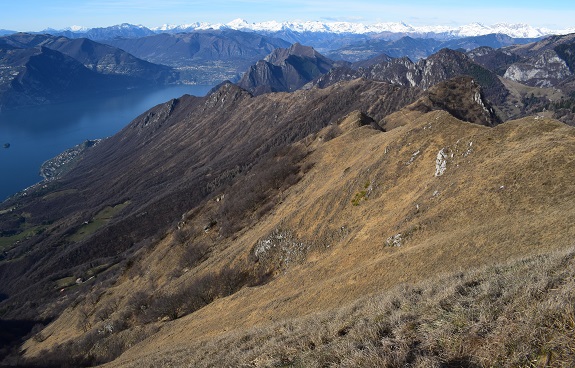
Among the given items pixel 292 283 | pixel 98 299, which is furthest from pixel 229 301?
pixel 98 299

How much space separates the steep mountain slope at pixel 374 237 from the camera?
87.7ft

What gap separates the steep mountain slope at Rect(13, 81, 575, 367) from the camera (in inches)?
1053

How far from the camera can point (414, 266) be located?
28531 mm

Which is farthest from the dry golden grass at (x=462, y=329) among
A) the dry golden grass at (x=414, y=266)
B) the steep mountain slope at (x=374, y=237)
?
the steep mountain slope at (x=374, y=237)

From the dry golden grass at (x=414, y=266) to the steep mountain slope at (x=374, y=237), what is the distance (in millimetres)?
174

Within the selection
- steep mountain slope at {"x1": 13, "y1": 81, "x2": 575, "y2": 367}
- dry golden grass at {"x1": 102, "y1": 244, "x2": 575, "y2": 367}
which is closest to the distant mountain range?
dry golden grass at {"x1": 102, "y1": 244, "x2": 575, "y2": 367}

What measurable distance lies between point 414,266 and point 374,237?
10.6 metres

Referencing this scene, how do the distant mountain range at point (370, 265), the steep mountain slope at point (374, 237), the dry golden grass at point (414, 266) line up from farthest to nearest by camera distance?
the steep mountain slope at point (374, 237) < the distant mountain range at point (370, 265) < the dry golden grass at point (414, 266)

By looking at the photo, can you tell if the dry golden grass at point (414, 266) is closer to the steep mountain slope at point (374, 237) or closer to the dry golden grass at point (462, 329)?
the dry golden grass at point (462, 329)

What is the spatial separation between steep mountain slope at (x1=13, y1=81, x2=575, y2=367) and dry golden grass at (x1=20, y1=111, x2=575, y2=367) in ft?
0.57

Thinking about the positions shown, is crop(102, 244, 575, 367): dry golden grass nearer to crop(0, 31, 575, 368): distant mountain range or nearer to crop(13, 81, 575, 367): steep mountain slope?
crop(0, 31, 575, 368): distant mountain range

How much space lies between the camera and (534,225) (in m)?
26.2

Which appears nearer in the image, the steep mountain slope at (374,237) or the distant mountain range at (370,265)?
the distant mountain range at (370,265)

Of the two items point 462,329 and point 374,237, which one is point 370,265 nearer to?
point 374,237
